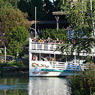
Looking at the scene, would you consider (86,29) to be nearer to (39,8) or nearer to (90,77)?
(90,77)

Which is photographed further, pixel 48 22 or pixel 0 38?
pixel 48 22

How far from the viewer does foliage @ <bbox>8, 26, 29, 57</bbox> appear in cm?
5084

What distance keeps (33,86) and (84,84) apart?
14.5m

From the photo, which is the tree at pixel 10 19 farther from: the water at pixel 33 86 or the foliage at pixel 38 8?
the water at pixel 33 86

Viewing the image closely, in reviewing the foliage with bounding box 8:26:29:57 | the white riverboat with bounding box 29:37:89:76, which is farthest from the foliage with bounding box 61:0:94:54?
the foliage with bounding box 8:26:29:57

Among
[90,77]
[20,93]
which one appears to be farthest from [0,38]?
[90,77]

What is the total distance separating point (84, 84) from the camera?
66.9 ft

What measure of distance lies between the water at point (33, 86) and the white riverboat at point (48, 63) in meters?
1.26

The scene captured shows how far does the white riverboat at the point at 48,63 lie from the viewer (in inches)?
1655

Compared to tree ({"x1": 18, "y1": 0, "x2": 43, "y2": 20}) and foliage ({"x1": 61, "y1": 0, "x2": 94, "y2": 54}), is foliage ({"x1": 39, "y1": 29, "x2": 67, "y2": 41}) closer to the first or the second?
tree ({"x1": 18, "y1": 0, "x2": 43, "y2": 20})

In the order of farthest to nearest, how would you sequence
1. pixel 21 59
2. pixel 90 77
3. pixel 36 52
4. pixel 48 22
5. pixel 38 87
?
pixel 48 22 → pixel 21 59 → pixel 36 52 → pixel 38 87 → pixel 90 77

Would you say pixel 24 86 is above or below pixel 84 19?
below

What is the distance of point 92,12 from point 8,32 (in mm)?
33686

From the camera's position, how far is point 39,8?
72.8 metres
